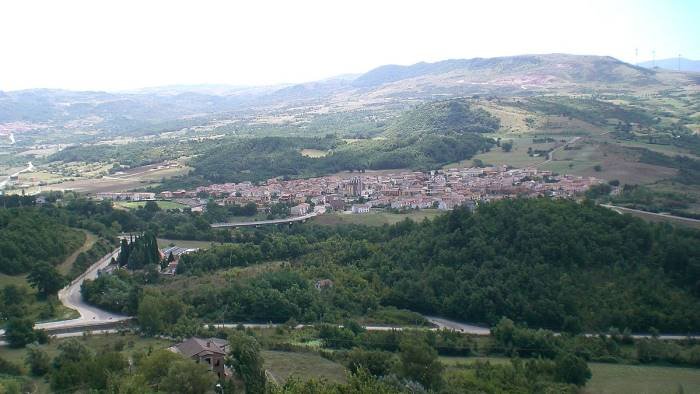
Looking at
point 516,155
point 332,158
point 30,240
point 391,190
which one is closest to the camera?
point 30,240

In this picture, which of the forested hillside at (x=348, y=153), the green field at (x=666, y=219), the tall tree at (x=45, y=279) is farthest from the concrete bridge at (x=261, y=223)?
the green field at (x=666, y=219)

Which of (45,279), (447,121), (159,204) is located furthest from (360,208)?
(447,121)

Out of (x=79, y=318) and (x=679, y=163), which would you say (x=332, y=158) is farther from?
(x=79, y=318)

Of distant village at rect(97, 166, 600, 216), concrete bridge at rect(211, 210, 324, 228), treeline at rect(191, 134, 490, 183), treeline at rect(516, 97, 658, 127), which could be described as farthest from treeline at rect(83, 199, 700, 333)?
treeline at rect(516, 97, 658, 127)

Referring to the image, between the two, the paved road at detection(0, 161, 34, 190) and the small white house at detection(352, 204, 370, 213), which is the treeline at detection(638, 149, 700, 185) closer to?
the small white house at detection(352, 204, 370, 213)

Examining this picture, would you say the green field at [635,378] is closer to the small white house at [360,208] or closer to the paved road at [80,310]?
the paved road at [80,310]

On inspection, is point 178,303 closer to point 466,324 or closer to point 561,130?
point 466,324
